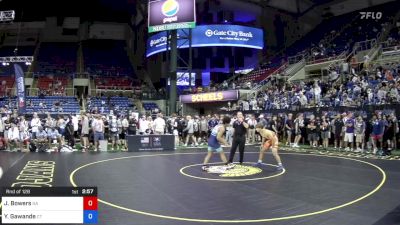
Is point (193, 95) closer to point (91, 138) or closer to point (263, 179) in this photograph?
point (91, 138)

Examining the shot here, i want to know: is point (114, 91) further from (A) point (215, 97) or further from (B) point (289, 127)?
(B) point (289, 127)

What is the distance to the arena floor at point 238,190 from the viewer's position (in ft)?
22.3

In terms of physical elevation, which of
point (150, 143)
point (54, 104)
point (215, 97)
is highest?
point (215, 97)

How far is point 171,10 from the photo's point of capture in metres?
28.0

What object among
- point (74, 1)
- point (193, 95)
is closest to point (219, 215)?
point (193, 95)

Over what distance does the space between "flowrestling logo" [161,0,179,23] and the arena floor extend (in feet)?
51.6

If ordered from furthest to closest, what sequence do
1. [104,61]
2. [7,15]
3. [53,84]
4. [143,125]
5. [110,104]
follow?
[104,61], [53,84], [110,104], [7,15], [143,125]

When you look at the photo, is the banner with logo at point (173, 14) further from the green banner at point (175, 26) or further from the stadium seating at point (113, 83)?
the stadium seating at point (113, 83)

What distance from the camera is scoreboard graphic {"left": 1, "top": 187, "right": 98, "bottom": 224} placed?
3908mm

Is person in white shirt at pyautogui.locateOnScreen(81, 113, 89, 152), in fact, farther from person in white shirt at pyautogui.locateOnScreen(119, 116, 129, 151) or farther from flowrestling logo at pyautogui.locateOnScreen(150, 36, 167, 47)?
flowrestling logo at pyautogui.locateOnScreen(150, 36, 167, 47)

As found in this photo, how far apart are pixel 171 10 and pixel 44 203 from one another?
25368mm

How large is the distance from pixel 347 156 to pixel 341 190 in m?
7.05

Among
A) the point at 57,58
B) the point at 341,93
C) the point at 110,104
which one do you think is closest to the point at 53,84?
the point at 110,104

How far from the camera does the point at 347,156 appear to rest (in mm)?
15602
